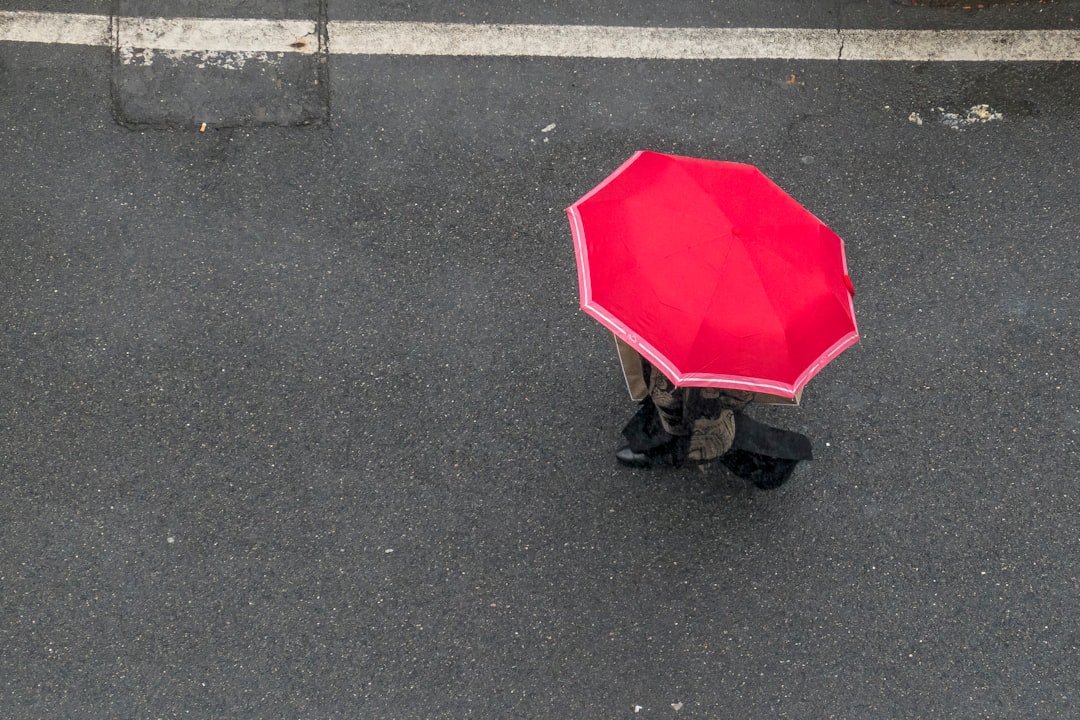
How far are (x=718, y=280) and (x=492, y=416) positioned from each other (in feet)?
5.75

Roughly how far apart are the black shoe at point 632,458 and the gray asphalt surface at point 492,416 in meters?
0.07

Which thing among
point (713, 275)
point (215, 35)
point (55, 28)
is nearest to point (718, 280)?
point (713, 275)

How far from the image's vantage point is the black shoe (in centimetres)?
445

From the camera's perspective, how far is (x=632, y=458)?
447 centimetres

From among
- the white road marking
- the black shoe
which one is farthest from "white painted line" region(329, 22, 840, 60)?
the black shoe

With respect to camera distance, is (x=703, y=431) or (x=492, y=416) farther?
(x=492, y=416)

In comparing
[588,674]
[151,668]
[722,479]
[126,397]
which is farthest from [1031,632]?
[126,397]

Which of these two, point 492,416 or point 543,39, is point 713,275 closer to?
point 492,416

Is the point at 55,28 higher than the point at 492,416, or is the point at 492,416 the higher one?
the point at 55,28

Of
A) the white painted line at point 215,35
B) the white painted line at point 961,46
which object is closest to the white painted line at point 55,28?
the white painted line at point 215,35

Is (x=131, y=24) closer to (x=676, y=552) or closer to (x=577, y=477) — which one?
(x=577, y=477)

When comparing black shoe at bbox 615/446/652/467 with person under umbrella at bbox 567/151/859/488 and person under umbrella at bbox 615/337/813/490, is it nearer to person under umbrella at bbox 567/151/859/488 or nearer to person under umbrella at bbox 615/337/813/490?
person under umbrella at bbox 615/337/813/490

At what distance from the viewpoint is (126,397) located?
4496 millimetres

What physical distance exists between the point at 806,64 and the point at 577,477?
9.14 ft
